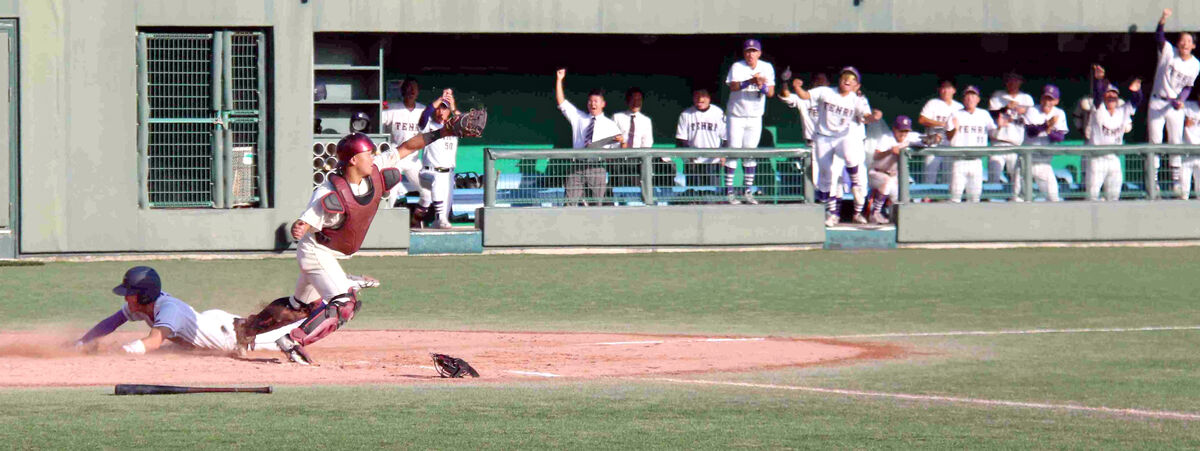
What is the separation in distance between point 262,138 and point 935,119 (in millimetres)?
8018

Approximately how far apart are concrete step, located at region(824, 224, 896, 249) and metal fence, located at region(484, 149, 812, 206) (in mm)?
586

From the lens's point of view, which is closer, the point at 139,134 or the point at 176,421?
the point at 176,421

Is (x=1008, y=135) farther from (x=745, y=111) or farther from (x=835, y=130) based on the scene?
(x=745, y=111)

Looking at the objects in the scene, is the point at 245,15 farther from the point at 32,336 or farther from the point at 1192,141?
the point at 1192,141

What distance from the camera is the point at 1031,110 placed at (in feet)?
71.1

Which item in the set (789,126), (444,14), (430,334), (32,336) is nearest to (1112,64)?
(789,126)

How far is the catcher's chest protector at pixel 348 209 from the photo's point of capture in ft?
32.5

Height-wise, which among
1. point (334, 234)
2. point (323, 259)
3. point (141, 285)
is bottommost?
point (141, 285)

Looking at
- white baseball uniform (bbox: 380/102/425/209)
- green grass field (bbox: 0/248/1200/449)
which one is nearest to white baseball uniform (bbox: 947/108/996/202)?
green grass field (bbox: 0/248/1200/449)

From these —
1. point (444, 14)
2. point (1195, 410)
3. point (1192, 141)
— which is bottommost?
point (1195, 410)

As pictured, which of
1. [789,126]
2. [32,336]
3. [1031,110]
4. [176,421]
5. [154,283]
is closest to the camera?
[176,421]

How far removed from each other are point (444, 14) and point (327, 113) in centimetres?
184

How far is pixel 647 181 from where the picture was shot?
19828 mm

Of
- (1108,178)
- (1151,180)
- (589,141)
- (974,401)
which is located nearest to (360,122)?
(589,141)
